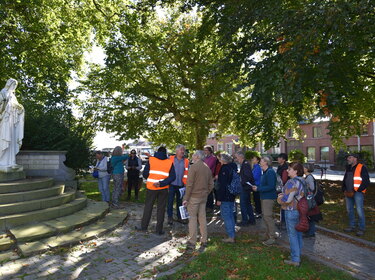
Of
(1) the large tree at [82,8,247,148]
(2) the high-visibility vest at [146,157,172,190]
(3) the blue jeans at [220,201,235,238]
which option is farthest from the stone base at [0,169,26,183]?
(1) the large tree at [82,8,247,148]

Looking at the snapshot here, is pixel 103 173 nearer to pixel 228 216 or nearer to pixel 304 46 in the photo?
pixel 228 216

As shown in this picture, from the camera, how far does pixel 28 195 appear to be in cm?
686

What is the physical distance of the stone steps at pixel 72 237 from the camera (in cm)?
511

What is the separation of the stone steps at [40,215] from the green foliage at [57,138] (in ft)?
12.3

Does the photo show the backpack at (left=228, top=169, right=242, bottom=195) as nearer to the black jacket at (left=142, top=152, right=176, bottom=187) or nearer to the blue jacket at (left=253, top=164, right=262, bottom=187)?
the black jacket at (left=142, top=152, right=176, bottom=187)

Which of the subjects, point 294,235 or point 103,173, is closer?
point 294,235

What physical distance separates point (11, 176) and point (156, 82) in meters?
11.6

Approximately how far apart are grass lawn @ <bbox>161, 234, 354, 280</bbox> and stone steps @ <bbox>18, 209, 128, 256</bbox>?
7.91 feet

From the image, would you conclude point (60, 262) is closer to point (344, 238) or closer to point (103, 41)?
point (344, 238)

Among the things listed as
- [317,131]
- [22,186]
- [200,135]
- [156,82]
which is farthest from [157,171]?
[317,131]

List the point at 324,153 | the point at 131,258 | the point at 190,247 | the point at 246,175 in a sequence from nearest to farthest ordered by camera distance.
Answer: the point at 131,258 → the point at 190,247 → the point at 246,175 → the point at 324,153

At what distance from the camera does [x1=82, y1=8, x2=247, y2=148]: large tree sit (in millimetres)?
15031

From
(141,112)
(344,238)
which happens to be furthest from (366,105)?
(141,112)

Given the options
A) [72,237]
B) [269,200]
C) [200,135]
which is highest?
[200,135]
